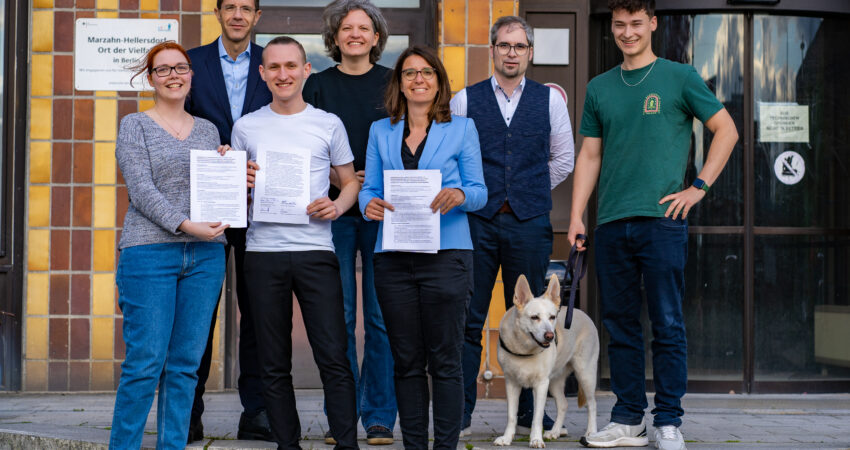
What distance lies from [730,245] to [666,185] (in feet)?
9.01

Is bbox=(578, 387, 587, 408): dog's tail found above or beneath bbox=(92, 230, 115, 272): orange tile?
beneath

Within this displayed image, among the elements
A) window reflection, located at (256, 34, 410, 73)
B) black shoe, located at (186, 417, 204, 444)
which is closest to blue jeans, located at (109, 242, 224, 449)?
black shoe, located at (186, 417, 204, 444)

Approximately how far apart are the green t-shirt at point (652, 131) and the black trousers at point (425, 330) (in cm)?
102

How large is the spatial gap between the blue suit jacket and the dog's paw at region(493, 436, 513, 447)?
6.80 feet

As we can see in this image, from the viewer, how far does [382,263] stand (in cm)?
416

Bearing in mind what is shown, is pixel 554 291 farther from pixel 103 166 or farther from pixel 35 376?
pixel 35 376

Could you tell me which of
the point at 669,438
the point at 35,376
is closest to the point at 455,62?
the point at 669,438

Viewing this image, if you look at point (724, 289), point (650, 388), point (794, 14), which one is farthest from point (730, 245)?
point (794, 14)

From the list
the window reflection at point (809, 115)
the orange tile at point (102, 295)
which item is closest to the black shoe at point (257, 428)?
the orange tile at point (102, 295)

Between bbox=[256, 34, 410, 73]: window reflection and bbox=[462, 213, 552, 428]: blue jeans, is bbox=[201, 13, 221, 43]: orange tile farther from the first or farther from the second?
bbox=[462, 213, 552, 428]: blue jeans

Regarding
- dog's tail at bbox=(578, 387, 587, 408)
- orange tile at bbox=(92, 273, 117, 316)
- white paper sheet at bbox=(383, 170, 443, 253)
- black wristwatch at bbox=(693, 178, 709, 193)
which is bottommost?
dog's tail at bbox=(578, 387, 587, 408)

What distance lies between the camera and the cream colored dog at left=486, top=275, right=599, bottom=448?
4.87m

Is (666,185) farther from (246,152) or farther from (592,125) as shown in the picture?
(246,152)

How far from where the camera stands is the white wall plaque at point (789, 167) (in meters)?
7.14
